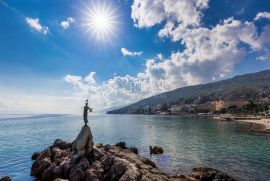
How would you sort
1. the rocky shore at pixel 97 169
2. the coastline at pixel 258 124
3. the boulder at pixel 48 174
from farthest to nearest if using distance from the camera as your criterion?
the coastline at pixel 258 124, the boulder at pixel 48 174, the rocky shore at pixel 97 169

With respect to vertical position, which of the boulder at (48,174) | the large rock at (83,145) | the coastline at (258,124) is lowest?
the boulder at (48,174)

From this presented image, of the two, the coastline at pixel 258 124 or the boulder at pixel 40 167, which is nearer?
the boulder at pixel 40 167

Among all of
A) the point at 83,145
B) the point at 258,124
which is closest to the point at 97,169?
the point at 83,145

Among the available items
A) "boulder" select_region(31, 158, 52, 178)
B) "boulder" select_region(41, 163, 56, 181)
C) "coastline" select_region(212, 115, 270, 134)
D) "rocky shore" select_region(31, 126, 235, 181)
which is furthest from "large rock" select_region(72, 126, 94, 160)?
"coastline" select_region(212, 115, 270, 134)

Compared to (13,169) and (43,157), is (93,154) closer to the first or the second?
(43,157)

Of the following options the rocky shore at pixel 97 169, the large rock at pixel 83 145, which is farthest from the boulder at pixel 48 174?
the large rock at pixel 83 145

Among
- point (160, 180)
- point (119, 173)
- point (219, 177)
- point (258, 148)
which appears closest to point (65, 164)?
point (119, 173)

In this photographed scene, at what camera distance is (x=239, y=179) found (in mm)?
32625

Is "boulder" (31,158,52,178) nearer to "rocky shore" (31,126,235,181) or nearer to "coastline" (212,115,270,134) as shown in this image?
"rocky shore" (31,126,235,181)

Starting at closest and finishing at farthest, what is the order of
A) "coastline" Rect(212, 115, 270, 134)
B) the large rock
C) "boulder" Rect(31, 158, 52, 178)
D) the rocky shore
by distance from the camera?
the rocky shore, the large rock, "boulder" Rect(31, 158, 52, 178), "coastline" Rect(212, 115, 270, 134)

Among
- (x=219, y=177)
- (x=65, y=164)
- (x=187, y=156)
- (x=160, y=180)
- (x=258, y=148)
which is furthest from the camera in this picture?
(x=258, y=148)

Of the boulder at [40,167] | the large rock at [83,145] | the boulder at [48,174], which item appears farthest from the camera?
the boulder at [40,167]

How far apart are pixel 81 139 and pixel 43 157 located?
1101 centimetres

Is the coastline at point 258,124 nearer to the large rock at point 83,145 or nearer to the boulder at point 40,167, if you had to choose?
the large rock at point 83,145
